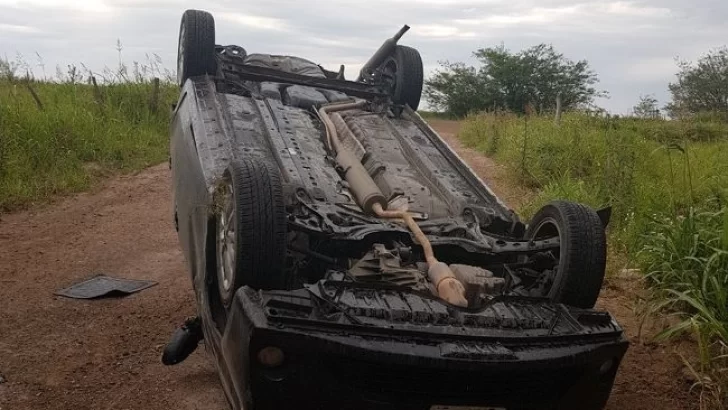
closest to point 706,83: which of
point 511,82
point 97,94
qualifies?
point 511,82

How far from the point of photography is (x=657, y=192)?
608cm

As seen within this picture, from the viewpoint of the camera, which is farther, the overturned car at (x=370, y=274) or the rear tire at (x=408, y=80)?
the rear tire at (x=408, y=80)

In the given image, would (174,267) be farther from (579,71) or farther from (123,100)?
(579,71)

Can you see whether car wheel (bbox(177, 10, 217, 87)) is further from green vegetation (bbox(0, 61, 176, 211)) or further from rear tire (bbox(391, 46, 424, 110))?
green vegetation (bbox(0, 61, 176, 211))

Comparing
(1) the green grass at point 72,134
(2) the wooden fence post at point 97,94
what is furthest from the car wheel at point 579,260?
(2) the wooden fence post at point 97,94

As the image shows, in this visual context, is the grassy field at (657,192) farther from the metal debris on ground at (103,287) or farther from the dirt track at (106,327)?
the metal debris on ground at (103,287)

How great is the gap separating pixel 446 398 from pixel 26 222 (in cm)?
545

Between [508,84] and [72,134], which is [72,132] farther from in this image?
[508,84]

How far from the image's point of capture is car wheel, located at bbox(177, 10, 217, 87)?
17.3ft

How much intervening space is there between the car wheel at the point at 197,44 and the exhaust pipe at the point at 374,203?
0.99 meters

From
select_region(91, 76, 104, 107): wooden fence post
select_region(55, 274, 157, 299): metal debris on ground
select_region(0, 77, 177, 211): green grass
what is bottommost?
select_region(55, 274, 157, 299): metal debris on ground

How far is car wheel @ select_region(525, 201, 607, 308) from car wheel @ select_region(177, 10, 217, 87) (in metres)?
3.24

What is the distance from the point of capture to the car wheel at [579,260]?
306cm

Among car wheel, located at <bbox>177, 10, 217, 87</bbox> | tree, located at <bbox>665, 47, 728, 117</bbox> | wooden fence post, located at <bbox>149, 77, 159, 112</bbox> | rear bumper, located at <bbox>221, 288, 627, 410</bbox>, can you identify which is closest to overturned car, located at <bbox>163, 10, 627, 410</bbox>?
rear bumper, located at <bbox>221, 288, 627, 410</bbox>
